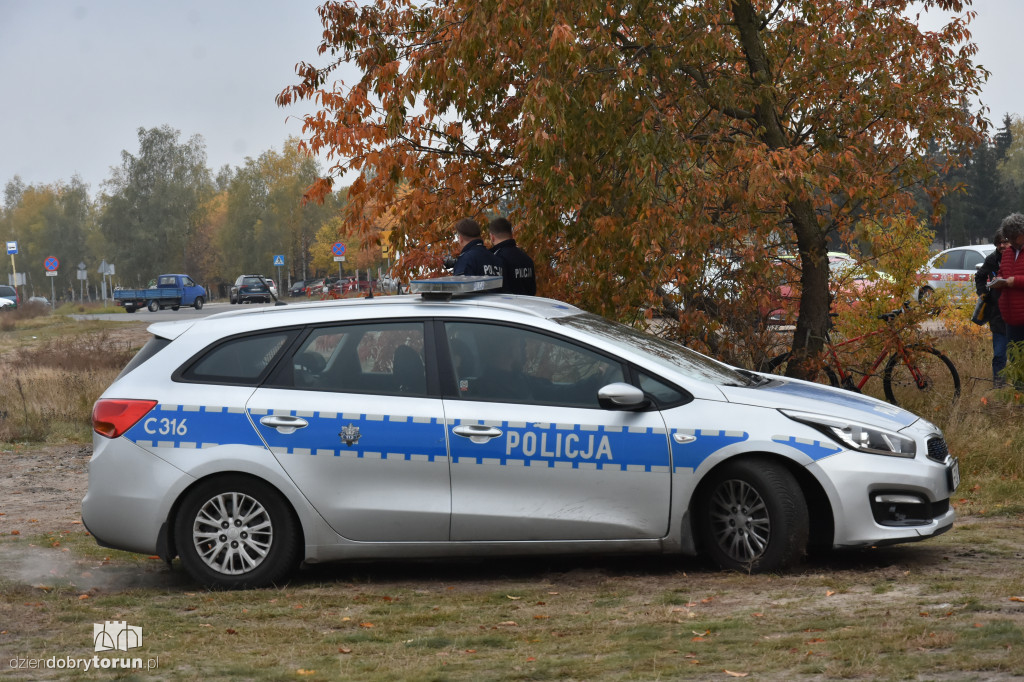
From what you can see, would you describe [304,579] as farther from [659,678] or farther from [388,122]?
[388,122]

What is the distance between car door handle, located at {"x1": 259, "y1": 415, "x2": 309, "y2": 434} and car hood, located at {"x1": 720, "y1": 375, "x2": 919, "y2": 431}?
2.24 m

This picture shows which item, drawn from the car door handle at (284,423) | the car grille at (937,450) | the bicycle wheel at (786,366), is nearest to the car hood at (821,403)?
the car grille at (937,450)

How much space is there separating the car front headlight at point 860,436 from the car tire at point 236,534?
2.71 m

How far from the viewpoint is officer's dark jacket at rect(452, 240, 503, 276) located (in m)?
8.96

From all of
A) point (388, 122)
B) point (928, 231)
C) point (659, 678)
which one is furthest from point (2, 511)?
point (928, 231)

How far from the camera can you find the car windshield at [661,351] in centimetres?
638

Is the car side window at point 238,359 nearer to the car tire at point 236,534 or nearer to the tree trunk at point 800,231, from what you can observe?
the car tire at point 236,534

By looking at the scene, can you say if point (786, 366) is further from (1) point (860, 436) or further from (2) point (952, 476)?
(1) point (860, 436)

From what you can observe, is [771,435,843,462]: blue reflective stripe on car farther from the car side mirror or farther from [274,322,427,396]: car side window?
[274,322,427,396]: car side window

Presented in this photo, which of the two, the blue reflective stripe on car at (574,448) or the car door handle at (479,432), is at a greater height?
the car door handle at (479,432)

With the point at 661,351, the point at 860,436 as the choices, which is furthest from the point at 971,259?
the point at 860,436

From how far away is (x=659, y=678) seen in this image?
4246 mm

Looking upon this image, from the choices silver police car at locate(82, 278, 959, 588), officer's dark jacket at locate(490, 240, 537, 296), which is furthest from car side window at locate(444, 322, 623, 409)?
officer's dark jacket at locate(490, 240, 537, 296)

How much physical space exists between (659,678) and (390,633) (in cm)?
144
